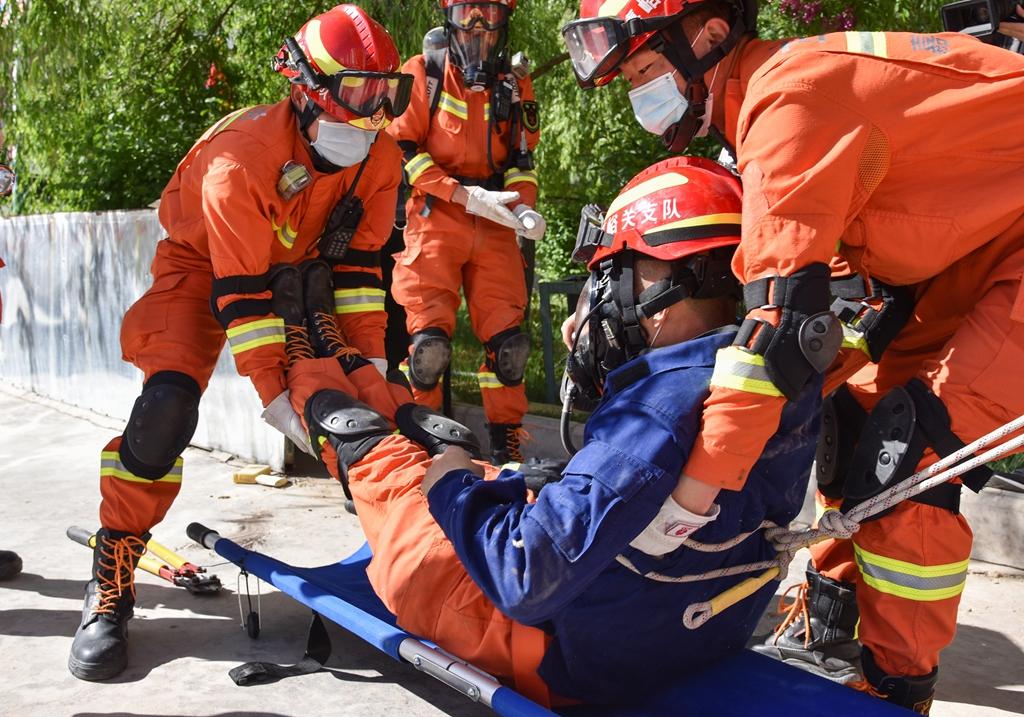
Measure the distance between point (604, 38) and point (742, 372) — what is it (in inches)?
42.2

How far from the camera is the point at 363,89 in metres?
3.48

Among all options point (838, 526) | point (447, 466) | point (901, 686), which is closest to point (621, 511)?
point (447, 466)

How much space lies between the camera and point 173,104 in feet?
30.7

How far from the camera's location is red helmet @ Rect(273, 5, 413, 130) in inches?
136

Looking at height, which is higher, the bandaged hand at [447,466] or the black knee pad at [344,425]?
the bandaged hand at [447,466]

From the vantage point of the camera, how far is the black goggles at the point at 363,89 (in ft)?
11.3

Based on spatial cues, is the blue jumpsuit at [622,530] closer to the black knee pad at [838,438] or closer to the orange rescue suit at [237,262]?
the black knee pad at [838,438]

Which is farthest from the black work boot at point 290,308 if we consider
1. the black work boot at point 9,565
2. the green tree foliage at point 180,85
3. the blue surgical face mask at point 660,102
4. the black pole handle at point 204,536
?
the green tree foliage at point 180,85

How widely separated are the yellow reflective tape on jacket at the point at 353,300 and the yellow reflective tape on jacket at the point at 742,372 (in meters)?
2.05

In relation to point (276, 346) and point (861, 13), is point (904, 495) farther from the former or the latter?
point (861, 13)

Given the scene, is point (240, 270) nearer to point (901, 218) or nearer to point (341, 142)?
point (341, 142)

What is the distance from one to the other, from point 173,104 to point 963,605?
7.89 meters

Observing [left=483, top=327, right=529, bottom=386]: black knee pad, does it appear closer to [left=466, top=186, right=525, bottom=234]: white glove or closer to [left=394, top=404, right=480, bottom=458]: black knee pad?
[left=466, top=186, right=525, bottom=234]: white glove

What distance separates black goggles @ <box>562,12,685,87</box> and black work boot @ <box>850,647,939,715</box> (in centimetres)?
164
